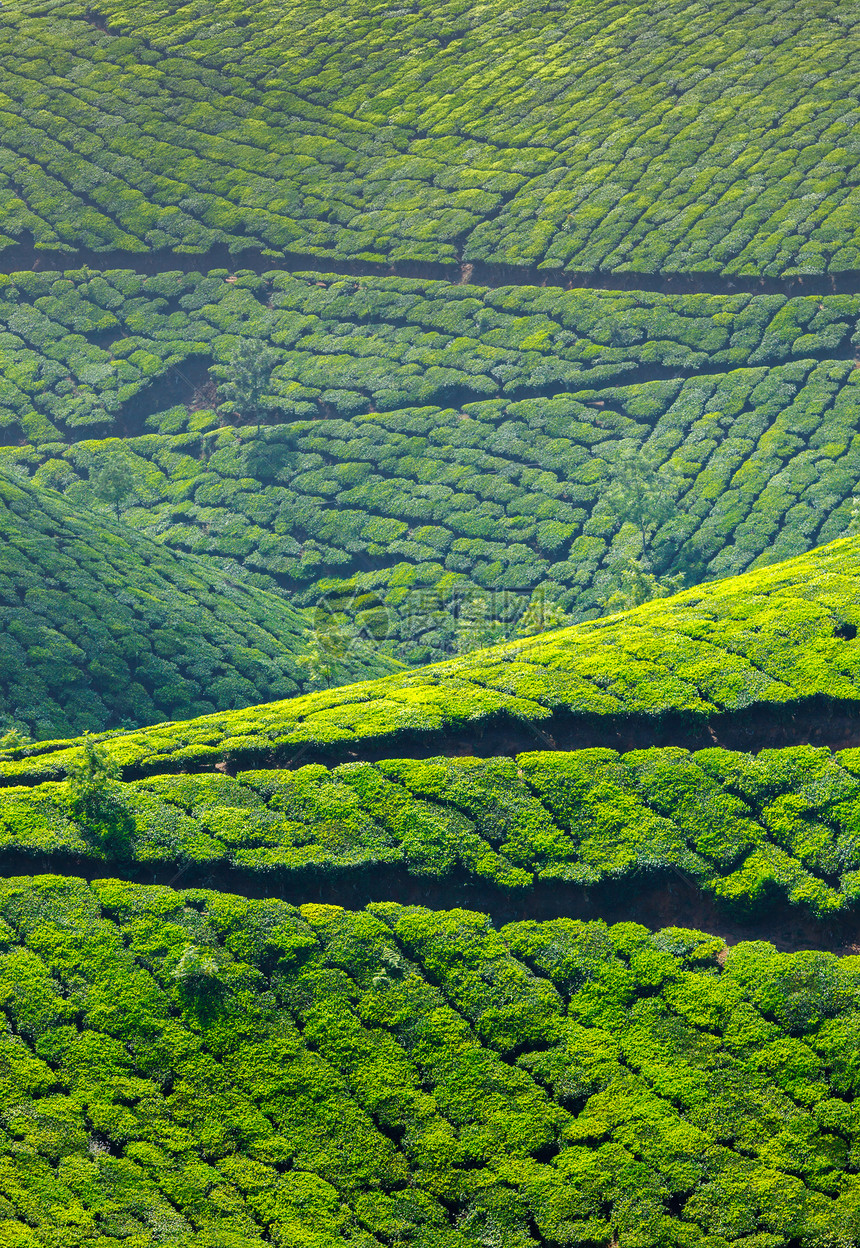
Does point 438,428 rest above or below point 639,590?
above

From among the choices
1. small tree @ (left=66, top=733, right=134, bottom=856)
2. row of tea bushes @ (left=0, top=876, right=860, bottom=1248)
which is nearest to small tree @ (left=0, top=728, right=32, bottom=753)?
small tree @ (left=66, top=733, right=134, bottom=856)

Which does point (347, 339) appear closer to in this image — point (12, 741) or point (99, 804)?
point (12, 741)

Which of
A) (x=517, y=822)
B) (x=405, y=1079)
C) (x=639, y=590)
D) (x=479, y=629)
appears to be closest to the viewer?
(x=405, y=1079)

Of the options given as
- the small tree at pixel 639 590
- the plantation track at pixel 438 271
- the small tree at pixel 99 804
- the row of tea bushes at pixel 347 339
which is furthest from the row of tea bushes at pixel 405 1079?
the plantation track at pixel 438 271

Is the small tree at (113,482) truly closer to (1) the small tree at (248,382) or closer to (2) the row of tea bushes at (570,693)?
(1) the small tree at (248,382)

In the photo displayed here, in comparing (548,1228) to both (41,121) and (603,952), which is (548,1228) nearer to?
(603,952)

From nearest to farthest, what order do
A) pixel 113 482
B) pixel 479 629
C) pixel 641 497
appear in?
pixel 479 629 → pixel 641 497 → pixel 113 482

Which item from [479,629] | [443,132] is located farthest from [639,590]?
[443,132]

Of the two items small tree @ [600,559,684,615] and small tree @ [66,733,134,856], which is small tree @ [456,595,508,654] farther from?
small tree @ [66,733,134,856]
